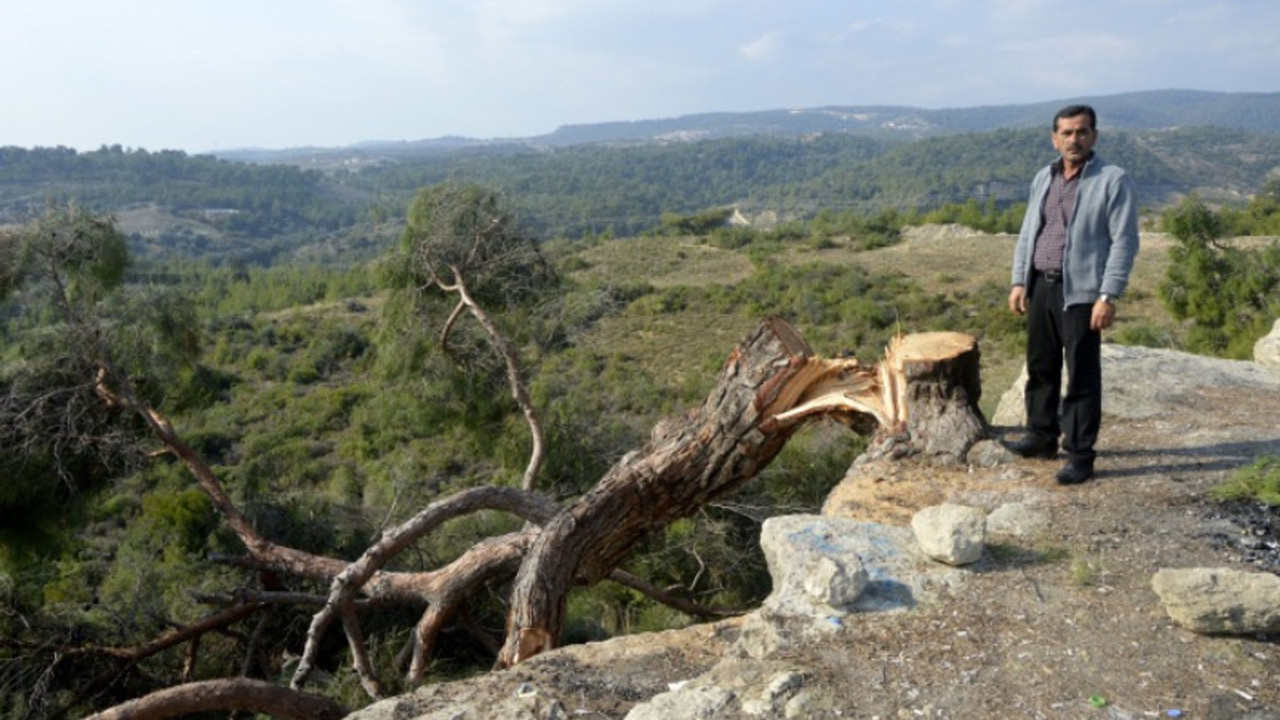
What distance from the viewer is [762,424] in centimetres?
502

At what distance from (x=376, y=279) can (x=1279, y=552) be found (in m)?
7.76

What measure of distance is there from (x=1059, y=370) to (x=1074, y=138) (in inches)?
51.2

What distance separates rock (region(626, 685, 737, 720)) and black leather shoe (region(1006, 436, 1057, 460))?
284cm

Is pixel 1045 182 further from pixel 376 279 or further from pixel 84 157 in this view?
pixel 84 157

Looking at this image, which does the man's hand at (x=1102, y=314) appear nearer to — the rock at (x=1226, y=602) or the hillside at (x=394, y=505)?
the hillside at (x=394, y=505)

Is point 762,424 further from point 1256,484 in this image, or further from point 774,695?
point 1256,484

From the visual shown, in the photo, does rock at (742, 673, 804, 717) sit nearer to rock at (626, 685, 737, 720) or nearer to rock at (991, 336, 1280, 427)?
rock at (626, 685, 737, 720)

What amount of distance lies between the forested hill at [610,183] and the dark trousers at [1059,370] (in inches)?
2809

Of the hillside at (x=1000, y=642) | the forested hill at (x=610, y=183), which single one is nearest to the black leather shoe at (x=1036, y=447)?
the hillside at (x=1000, y=642)

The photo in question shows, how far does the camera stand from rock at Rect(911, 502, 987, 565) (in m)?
3.51

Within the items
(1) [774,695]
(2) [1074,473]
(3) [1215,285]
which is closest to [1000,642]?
(1) [774,695]

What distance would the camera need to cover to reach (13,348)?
7.43m

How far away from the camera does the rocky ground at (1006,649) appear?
269cm

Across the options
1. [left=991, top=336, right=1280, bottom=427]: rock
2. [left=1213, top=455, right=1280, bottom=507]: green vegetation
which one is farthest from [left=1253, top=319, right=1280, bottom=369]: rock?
[left=1213, top=455, right=1280, bottom=507]: green vegetation
